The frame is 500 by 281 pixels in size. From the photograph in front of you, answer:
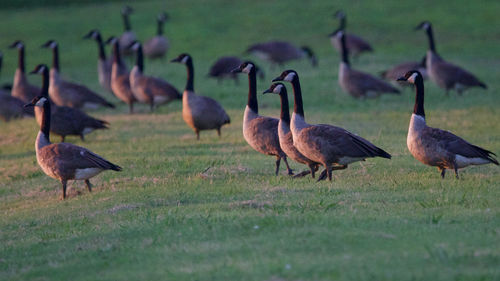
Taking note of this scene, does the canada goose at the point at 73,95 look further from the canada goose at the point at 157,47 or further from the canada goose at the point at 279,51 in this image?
the canada goose at the point at 157,47

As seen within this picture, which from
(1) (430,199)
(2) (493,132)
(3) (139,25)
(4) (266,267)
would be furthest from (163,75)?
(4) (266,267)

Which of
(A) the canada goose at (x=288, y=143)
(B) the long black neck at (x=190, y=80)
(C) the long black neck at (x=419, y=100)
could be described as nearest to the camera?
(C) the long black neck at (x=419, y=100)

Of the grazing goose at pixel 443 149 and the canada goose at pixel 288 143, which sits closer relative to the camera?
the grazing goose at pixel 443 149

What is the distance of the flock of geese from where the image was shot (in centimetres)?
1083

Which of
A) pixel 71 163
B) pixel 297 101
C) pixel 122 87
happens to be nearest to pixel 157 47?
pixel 122 87

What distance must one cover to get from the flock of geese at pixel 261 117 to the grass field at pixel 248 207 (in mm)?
404

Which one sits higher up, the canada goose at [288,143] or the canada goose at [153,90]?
the canada goose at [153,90]

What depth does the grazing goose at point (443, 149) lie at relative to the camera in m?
10.6

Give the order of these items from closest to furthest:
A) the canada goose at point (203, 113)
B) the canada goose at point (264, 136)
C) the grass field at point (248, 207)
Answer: the grass field at point (248, 207) < the canada goose at point (264, 136) < the canada goose at point (203, 113)

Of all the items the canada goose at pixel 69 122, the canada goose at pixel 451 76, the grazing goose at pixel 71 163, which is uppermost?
the canada goose at pixel 451 76

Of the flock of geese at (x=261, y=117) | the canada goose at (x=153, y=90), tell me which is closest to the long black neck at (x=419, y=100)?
the flock of geese at (x=261, y=117)

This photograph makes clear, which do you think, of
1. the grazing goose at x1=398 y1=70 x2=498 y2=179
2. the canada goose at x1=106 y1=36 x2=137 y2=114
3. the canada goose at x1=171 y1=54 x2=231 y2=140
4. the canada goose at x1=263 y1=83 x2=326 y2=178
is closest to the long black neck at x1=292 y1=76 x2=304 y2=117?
the canada goose at x1=263 y1=83 x2=326 y2=178

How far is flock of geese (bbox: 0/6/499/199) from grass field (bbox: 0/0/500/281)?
40 cm

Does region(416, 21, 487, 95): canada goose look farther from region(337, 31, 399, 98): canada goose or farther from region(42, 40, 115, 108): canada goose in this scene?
region(42, 40, 115, 108): canada goose
